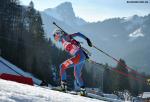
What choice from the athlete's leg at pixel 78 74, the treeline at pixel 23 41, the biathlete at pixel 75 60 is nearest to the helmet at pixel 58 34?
the biathlete at pixel 75 60

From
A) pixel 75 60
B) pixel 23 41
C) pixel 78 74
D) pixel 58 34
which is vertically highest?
pixel 23 41

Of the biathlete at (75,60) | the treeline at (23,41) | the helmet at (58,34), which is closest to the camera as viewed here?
the biathlete at (75,60)

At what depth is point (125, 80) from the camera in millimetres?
109438

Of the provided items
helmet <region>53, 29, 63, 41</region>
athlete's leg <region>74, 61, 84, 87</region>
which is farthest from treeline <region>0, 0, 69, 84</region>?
athlete's leg <region>74, 61, 84, 87</region>

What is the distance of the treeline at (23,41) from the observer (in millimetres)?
70500

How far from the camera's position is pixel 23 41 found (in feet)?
249

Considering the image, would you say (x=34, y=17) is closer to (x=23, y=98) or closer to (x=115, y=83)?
(x=115, y=83)

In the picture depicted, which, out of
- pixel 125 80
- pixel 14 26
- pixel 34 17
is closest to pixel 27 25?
pixel 34 17

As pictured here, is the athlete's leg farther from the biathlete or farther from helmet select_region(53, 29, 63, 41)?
helmet select_region(53, 29, 63, 41)

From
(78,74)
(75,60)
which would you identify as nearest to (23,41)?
(78,74)

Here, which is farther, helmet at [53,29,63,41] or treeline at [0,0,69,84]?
treeline at [0,0,69,84]

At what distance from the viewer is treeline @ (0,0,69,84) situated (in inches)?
2776

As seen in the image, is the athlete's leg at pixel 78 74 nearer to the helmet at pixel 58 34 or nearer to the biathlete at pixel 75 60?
the biathlete at pixel 75 60

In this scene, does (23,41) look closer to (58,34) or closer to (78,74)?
(58,34)
